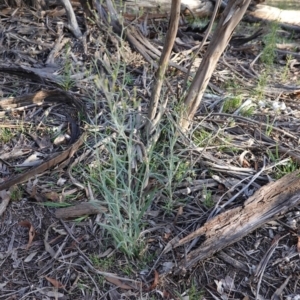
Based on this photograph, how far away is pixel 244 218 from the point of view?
2.58m

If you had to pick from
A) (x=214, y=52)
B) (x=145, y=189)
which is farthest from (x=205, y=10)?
(x=145, y=189)

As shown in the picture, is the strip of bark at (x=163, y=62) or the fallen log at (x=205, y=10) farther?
the fallen log at (x=205, y=10)

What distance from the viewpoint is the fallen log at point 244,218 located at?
2.46 meters

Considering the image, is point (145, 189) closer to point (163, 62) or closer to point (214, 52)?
point (163, 62)

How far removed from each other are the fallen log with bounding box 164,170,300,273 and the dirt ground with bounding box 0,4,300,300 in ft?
0.18

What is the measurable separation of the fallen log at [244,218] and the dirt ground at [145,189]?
0.18ft

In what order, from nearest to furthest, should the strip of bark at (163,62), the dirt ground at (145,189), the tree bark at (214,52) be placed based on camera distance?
1. the dirt ground at (145,189)
2. the strip of bark at (163,62)
3. the tree bark at (214,52)

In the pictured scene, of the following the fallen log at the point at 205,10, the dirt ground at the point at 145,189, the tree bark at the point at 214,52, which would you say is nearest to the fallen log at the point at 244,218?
the dirt ground at the point at 145,189

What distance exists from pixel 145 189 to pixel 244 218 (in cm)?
58

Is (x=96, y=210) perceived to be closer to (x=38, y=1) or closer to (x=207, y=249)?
(x=207, y=249)

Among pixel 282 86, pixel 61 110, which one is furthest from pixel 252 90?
pixel 61 110

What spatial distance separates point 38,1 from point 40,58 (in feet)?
3.02

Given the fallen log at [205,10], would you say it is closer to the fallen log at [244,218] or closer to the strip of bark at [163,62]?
the strip of bark at [163,62]

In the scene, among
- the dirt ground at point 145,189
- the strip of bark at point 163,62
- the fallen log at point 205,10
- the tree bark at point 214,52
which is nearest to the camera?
the dirt ground at point 145,189
